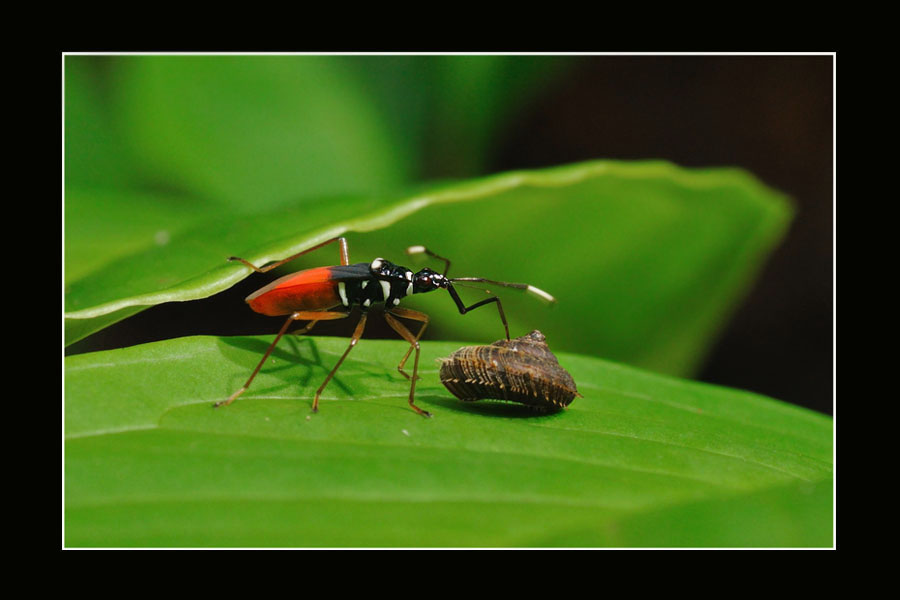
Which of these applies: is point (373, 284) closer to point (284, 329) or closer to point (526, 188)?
point (284, 329)

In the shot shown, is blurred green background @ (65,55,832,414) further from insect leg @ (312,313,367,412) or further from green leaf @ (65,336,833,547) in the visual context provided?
green leaf @ (65,336,833,547)

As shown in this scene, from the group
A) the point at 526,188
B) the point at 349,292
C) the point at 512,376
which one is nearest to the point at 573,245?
the point at 526,188

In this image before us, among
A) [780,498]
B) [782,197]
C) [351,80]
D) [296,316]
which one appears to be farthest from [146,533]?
[351,80]

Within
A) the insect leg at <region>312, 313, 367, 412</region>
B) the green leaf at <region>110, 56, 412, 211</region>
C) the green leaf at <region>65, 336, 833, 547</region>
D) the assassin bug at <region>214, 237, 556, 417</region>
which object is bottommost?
the green leaf at <region>65, 336, 833, 547</region>

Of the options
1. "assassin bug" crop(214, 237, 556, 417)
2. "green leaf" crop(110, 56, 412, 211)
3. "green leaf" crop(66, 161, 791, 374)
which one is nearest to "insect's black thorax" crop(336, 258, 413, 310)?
"assassin bug" crop(214, 237, 556, 417)

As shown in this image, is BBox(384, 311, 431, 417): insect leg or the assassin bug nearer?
BBox(384, 311, 431, 417): insect leg
